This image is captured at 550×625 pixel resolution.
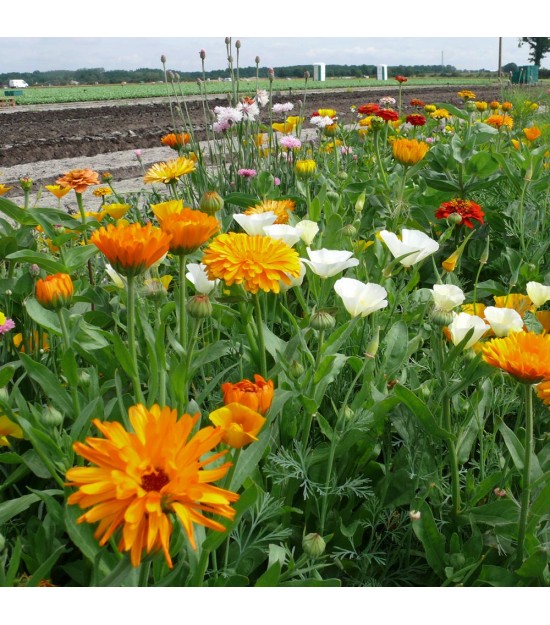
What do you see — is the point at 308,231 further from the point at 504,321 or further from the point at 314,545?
the point at 314,545

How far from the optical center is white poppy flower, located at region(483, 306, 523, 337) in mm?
965

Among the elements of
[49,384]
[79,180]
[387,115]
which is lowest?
[49,384]

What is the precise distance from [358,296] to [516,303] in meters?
→ 0.48

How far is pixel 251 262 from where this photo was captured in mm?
899

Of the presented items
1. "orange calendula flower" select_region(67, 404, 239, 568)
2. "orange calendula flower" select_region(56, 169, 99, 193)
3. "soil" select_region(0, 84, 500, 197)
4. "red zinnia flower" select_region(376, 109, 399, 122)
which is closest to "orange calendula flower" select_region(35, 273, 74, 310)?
"orange calendula flower" select_region(67, 404, 239, 568)

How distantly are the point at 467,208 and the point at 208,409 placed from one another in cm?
100

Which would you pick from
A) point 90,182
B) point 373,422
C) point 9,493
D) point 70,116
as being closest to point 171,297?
point 90,182

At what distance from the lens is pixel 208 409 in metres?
1.16

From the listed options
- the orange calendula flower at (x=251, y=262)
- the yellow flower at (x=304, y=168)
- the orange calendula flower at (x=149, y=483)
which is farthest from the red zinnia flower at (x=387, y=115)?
the orange calendula flower at (x=149, y=483)

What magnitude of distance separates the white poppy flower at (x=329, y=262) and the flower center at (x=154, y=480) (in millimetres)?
589

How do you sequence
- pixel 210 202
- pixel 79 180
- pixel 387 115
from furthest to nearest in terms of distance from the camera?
pixel 387 115 → pixel 79 180 → pixel 210 202

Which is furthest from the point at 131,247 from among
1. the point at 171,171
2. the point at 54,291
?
the point at 171,171

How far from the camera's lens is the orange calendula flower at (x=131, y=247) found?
0.70 meters

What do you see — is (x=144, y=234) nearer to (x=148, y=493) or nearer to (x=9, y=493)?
(x=148, y=493)
